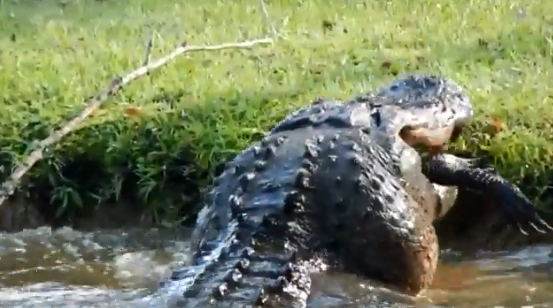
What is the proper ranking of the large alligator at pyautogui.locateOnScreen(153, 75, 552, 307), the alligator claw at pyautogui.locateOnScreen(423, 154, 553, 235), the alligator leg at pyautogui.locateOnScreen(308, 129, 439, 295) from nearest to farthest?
the large alligator at pyautogui.locateOnScreen(153, 75, 552, 307), the alligator leg at pyautogui.locateOnScreen(308, 129, 439, 295), the alligator claw at pyautogui.locateOnScreen(423, 154, 553, 235)

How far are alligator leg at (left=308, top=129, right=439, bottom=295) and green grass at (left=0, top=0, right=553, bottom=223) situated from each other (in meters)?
1.28

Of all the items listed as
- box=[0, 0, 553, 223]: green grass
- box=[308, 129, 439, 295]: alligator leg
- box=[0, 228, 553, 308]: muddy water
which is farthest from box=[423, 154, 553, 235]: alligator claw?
box=[308, 129, 439, 295]: alligator leg

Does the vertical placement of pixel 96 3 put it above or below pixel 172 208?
above

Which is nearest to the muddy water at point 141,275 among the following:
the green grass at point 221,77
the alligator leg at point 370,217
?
the alligator leg at point 370,217

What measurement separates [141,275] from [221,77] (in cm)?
224

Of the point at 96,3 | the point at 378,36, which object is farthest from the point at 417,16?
the point at 96,3

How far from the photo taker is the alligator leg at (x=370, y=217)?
382cm

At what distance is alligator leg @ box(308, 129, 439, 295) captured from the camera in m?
3.82

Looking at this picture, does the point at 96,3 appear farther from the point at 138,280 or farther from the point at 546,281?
the point at 546,281

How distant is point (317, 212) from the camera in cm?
383

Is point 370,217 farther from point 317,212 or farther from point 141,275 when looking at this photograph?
point 141,275

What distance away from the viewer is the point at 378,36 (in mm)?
7594

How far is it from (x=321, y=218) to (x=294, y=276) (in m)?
0.34

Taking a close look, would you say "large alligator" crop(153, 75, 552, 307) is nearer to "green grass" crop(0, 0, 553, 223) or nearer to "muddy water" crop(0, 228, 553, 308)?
"muddy water" crop(0, 228, 553, 308)
